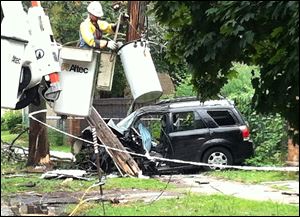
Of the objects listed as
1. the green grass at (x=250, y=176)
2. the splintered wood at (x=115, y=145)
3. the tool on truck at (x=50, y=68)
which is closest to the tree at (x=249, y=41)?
the tool on truck at (x=50, y=68)

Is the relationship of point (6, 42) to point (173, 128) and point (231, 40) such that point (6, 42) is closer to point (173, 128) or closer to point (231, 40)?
point (231, 40)

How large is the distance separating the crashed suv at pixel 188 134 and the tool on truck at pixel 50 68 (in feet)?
15.7

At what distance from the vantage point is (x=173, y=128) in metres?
14.8

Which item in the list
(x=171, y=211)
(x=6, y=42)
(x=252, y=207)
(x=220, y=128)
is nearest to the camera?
(x=6, y=42)

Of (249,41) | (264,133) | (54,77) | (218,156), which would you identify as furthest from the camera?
(264,133)

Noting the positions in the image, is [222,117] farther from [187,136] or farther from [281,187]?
[281,187]

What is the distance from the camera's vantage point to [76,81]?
8.95 m

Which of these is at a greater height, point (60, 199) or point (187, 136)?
point (187, 136)

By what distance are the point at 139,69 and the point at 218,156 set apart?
608 centimetres

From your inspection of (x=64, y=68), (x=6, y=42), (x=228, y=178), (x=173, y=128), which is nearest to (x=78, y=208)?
(x=64, y=68)

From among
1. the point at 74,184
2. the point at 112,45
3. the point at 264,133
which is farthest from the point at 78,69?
the point at 264,133

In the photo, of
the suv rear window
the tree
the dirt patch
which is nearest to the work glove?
the tree

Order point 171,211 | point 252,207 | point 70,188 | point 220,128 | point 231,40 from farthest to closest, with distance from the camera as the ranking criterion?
1. point 220,128
2. point 70,188
3. point 252,207
4. point 171,211
5. point 231,40

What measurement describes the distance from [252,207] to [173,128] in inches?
228
